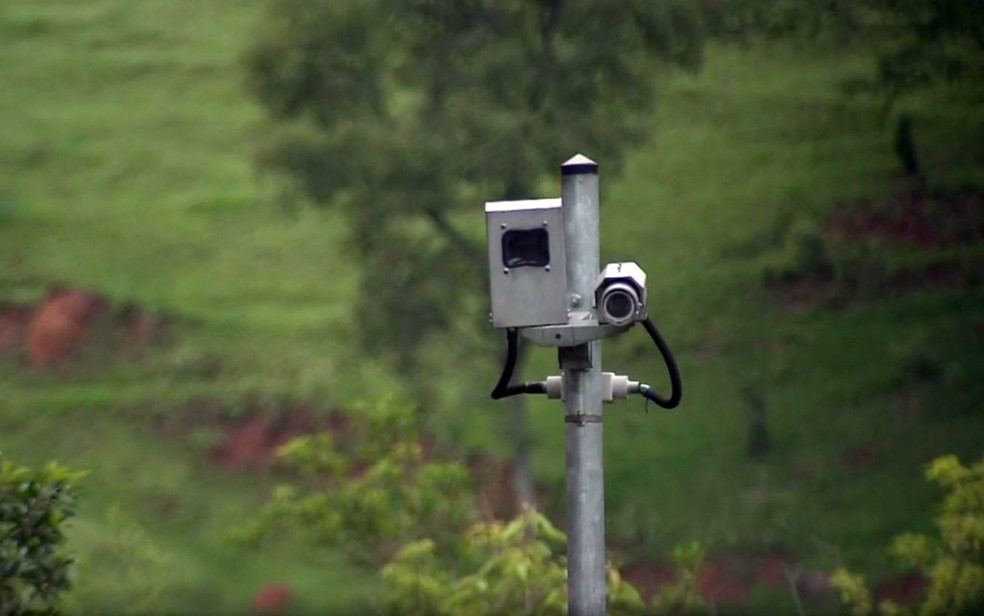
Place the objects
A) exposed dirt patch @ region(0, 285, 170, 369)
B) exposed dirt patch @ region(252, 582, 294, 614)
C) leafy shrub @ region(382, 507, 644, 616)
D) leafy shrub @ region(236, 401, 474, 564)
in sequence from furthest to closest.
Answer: exposed dirt patch @ region(0, 285, 170, 369)
exposed dirt patch @ region(252, 582, 294, 614)
leafy shrub @ region(236, 401, 474, 564)
leafy shrub @ region(382, 507, 644, 616)

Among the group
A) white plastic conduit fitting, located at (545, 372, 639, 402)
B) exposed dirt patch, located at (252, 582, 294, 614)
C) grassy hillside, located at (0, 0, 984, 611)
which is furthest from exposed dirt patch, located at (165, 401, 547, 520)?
white plastic conduit fitting, located at (545, 372, 639, 402)

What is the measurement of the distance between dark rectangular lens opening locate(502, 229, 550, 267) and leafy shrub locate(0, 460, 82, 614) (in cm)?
177

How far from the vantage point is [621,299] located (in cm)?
330

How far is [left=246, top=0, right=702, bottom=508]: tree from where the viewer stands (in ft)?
32.4

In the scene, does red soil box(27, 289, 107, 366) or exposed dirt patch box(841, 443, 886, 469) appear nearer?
exposed dirt patch box(841, 443, 886, 469)

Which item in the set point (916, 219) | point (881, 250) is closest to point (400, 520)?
point (881, 250)

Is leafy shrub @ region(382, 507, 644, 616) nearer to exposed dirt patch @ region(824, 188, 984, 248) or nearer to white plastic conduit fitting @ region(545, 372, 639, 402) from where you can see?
white plastic conduit fitting @ region(545, 372, 639, 402)

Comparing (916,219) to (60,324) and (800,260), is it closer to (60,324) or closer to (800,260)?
(800,260)

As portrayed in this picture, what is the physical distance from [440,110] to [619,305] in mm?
7026

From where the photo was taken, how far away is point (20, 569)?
14.2ft

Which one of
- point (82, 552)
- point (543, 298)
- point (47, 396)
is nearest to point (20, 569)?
point (543, 298)

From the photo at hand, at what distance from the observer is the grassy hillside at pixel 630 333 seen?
10.6 meters

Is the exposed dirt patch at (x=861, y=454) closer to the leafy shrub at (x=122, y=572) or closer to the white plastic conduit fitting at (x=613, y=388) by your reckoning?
Answer: the leafy shrub at (x=122, y=572)

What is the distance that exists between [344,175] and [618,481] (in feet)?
9.43
